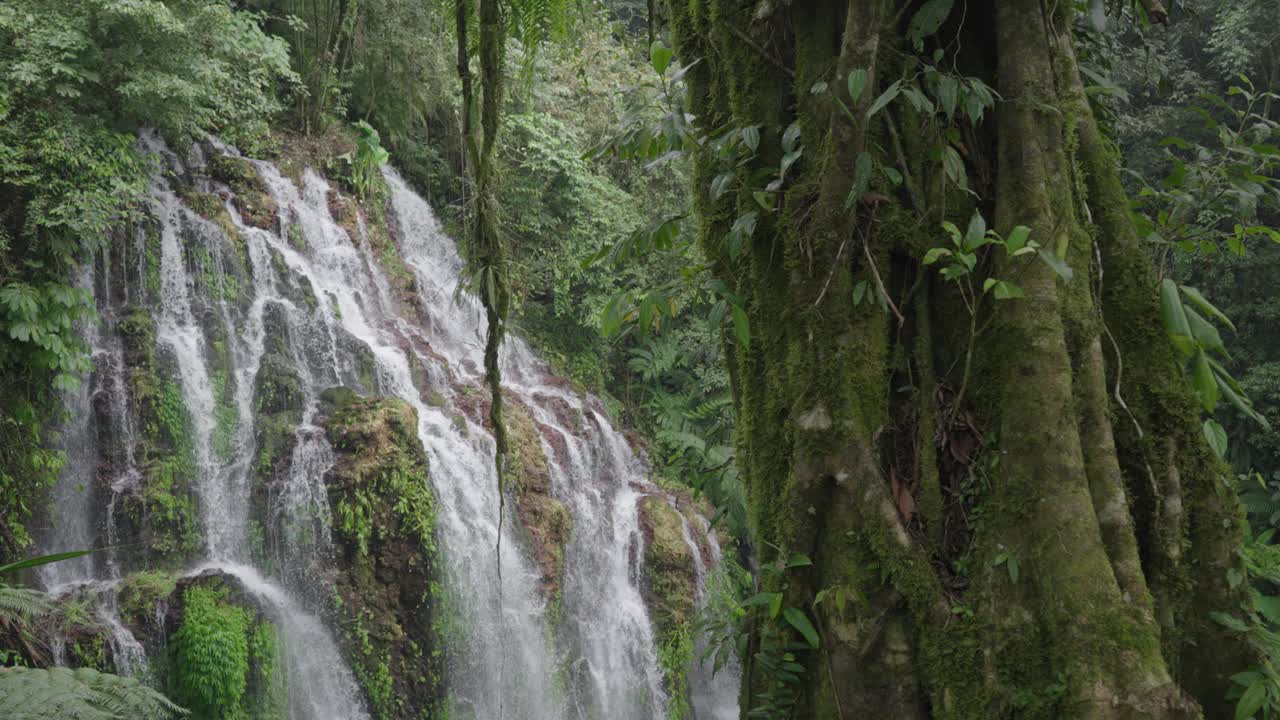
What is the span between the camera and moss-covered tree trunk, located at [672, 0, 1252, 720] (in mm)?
1840

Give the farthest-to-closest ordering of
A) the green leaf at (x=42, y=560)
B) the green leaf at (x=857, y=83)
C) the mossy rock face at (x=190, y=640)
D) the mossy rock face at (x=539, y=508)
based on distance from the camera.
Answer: the mossy rock face at (x=539, y=508), the mossy rock face at (x=190, y=640), the green leaf at (x=857, y=83), the green leaf at (x=42, y=560)

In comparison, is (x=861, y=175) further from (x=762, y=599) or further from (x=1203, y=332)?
(x=762, y=599)

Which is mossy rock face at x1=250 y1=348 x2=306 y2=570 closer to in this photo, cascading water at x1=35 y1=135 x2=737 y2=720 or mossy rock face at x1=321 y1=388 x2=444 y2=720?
cascading water at x1=35 y1=135 x2=737 y2=720

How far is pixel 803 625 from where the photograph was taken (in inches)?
78.6

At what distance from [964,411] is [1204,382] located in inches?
20.2

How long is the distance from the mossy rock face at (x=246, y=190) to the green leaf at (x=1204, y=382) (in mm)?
9336

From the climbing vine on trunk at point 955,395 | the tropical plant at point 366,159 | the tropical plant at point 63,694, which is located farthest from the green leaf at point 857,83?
the tropical plant at point 366,159

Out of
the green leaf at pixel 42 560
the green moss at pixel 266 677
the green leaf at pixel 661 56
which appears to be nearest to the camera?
the green leaf at pixel 42 560

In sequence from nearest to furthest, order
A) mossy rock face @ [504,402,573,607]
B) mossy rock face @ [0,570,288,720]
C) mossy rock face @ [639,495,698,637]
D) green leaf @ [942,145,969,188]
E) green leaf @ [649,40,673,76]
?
green leaf @ [942,145,969,188], green leaf @ [649,40,673,76], mossy rock face @ [0,570,288,720], mossy rock face @ [504,402,573,607], mossy rock face @ [639,495,698,637]

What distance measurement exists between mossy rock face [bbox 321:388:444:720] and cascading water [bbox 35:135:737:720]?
0.44 ft

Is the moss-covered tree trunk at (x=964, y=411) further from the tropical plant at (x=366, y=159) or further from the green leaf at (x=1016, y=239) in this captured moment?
the tropical plant at (x=366, y=159)

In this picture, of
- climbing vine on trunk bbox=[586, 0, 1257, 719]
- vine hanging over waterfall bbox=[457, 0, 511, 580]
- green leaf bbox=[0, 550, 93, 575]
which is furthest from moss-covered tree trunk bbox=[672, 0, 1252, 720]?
green leaf bbox=[0, 550, 93, 575]

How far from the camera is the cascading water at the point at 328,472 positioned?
7.50m

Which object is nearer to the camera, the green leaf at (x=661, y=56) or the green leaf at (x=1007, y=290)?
the green leaf at (x=1007, y=290)
